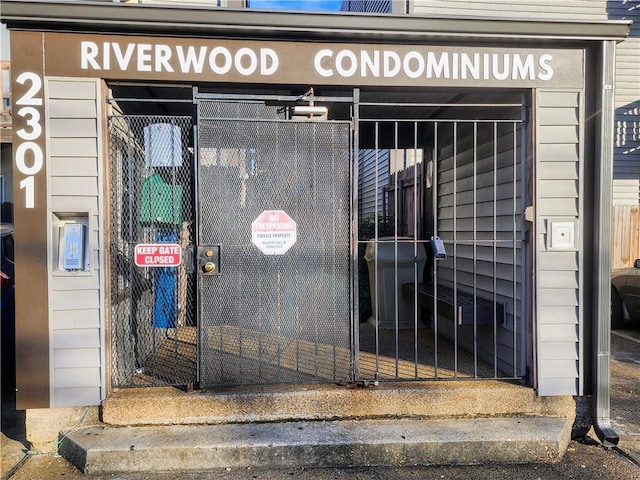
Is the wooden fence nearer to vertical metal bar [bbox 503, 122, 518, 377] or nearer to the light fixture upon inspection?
vertical metal bar [bbox 503, 122, 518, 377]

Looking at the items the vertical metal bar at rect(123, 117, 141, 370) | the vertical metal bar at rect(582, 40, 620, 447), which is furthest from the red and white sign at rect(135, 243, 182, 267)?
the vertical metal bar at rect(582, 40, 620, 447)

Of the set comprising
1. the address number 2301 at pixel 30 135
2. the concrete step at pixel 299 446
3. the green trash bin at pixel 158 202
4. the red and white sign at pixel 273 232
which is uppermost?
the address number 2301 at pixel 30 135

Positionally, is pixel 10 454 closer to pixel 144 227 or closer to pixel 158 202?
pixel 144 227

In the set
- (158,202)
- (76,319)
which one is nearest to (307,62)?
(158,202)

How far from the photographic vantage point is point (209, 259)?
11.8 ft

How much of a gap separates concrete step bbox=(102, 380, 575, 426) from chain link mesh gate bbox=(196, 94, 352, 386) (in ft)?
0.51

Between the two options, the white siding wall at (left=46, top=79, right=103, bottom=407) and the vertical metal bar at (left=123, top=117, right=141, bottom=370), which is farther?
the vertical metal bar at (left=123, top=117, right=141, bottom=370)

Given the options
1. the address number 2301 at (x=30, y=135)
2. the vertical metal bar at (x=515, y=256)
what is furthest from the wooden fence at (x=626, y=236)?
the address number 2301 at (x=30, y=135)

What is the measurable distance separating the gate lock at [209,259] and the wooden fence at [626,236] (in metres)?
9.04

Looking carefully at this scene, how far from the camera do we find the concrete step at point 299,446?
3.25 meters

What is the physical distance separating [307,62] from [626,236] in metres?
8.78

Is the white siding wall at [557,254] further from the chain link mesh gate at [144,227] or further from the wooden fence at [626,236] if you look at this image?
→ the wooden fence at [626,236]

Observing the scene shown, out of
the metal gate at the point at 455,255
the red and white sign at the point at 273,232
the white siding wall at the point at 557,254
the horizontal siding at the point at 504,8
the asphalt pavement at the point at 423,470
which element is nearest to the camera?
the asphalt pavement at the point at 423,470

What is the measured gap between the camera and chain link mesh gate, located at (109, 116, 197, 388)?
3.78 m
